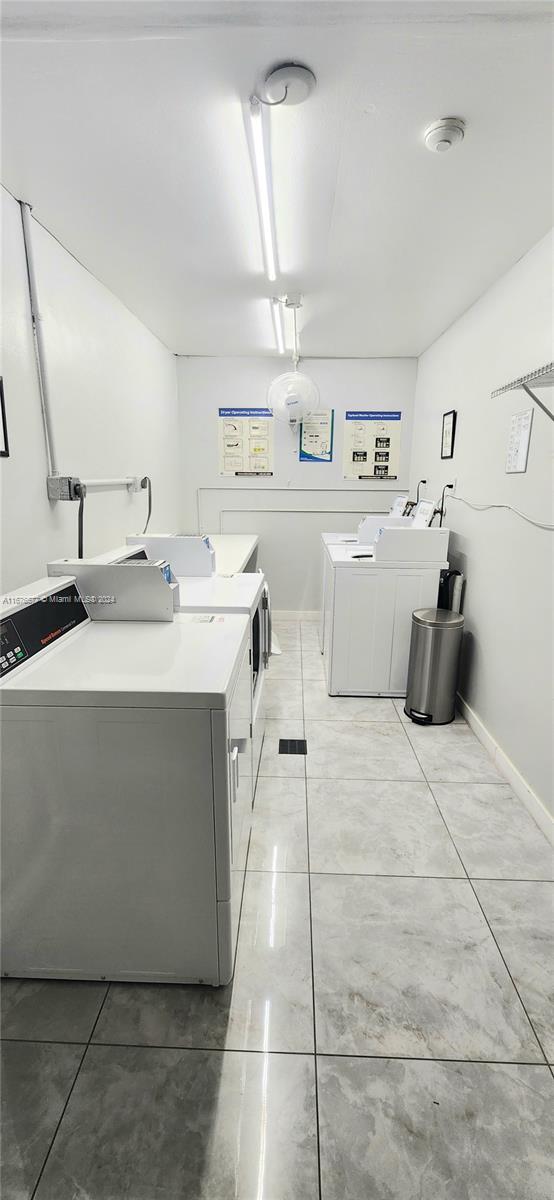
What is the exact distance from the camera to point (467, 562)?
10.4 ft

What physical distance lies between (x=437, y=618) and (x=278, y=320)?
2.15 meters

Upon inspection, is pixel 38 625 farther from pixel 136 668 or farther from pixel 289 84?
pixel 289 84

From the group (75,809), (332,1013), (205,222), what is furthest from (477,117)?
(332,1013)

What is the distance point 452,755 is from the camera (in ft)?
8.84

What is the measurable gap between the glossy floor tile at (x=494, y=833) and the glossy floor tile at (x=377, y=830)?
6 centimetres

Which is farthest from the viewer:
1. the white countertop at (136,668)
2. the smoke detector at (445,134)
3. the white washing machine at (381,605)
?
the white washing machine at (381,605)

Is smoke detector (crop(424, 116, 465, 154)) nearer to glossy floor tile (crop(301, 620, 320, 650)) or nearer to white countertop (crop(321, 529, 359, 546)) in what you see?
white countertop (crop(321, 529, 359, 546))

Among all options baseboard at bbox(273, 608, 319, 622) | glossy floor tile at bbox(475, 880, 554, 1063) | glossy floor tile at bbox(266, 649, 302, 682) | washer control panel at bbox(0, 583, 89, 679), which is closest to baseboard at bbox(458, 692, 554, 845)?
glossy floor tile at bbox(475, 880, 554, 1063)

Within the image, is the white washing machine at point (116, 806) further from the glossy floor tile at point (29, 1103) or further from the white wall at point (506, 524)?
the white wall at point (506, 524)

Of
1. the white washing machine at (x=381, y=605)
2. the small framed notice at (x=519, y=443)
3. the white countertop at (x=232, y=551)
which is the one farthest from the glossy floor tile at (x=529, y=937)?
the white countertop at (x=232, y=551)

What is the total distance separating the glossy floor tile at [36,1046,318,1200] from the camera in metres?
1.06

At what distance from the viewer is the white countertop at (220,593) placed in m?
2.01

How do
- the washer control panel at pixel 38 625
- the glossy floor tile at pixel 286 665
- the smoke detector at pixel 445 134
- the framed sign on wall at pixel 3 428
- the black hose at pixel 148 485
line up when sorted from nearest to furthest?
the washer control panel at pixel 38 625 → the smoke detector at pixel 445 134 → the framed sign on wall at pixel 3 428 → the black hose at pixel 148 485 → the glossy floor tile at pixel 286 665

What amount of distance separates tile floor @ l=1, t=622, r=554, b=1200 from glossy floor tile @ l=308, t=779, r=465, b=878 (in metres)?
0.01
